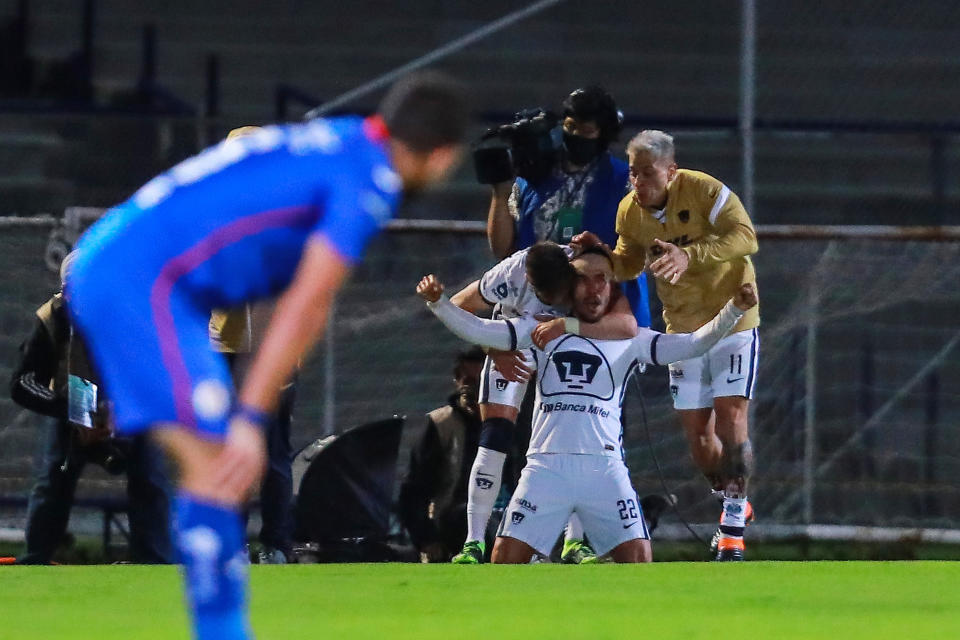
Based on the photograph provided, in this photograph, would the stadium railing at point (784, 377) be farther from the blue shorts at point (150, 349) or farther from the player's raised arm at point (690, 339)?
the blue shorts at point (150, 349)

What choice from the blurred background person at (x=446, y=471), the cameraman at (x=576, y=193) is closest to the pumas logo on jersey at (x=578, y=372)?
the cameraman at (x=576, y=193)

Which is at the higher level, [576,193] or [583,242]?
[576,193]

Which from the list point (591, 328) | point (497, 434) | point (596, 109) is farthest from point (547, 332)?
point (596, 109)

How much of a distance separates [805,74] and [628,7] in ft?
6.20

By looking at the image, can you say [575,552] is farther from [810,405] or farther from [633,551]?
[810,405]

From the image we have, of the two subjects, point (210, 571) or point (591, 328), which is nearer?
point (210, 571)

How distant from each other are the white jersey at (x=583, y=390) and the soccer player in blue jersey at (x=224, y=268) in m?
3.50

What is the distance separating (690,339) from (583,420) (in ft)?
2.05

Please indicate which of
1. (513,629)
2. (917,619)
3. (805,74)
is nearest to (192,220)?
(513,629)

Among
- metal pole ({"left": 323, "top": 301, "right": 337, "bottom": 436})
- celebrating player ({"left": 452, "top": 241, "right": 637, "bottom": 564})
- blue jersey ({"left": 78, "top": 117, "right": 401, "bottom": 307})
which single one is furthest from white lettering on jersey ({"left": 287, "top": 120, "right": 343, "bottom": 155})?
metal pole ({"left": 323, "top": 301, "right": 337, "bottom": 436})

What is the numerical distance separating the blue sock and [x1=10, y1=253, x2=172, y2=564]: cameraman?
12.7ft

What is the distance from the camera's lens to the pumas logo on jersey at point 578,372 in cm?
761

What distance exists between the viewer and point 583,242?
8.00 m

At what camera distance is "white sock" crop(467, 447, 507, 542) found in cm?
815
